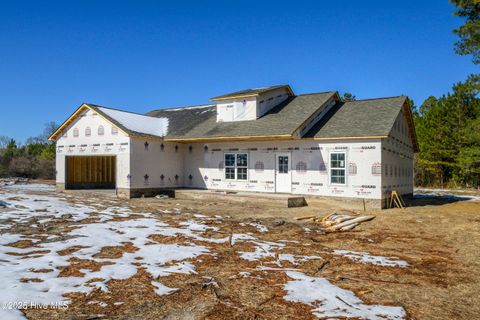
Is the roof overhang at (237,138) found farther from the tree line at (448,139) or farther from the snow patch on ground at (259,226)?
the tree line at (448,139)

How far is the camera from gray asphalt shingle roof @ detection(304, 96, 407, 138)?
642 inches

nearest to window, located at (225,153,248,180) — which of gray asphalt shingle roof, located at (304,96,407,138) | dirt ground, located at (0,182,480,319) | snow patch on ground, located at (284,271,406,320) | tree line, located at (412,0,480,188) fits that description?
gray asphalt shingle roof, located at (304,96,407,138)

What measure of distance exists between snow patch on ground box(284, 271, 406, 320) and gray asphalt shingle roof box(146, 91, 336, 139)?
11.7 m

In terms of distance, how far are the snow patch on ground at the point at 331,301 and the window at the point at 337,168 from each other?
11412 millimetres

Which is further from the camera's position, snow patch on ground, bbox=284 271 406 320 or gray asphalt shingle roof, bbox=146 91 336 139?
gray asphalt shingle roof, bbox=146 91 336 139

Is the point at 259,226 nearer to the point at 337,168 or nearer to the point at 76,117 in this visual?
the point at 337,168

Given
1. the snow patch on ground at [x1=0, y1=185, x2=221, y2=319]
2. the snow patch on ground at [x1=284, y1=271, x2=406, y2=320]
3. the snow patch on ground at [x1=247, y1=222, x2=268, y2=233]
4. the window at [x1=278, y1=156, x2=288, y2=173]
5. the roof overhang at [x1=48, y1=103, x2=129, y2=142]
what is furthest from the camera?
the roof overhang at [x1=48, y1=103, x2=129, y2=142]

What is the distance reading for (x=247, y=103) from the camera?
20.8 m

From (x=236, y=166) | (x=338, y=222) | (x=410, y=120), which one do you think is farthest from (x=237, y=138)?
(x=410, y=120)

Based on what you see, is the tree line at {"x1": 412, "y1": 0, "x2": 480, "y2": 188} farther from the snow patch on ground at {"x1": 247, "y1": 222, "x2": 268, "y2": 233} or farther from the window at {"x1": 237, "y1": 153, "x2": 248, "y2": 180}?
the snow patch on ground at {"x1": 247, "y1": 222, "x2": 268, "y2": 233}

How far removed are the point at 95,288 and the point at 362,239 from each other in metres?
7.23

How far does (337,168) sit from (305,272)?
36.7 feet

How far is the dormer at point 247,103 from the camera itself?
67.5 ft

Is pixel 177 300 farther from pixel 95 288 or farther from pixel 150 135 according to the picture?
pixel 150 135
